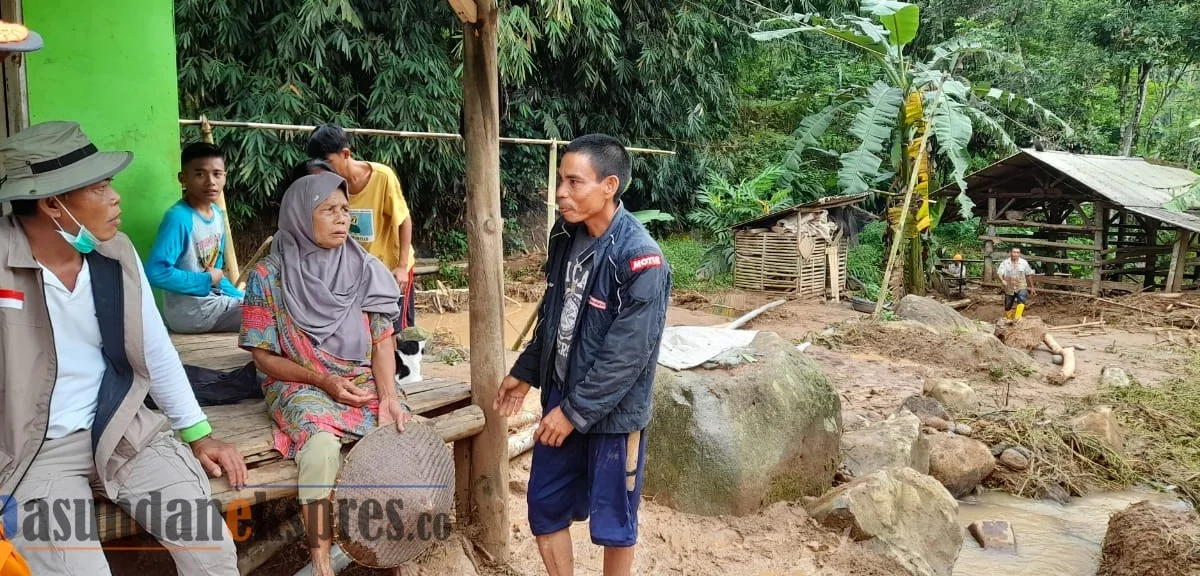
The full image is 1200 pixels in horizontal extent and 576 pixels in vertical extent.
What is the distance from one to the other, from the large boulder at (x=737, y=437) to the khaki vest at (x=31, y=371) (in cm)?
279

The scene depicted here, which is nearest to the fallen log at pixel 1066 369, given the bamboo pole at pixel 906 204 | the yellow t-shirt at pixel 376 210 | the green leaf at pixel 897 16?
the bamboo pole at pixel 906 204

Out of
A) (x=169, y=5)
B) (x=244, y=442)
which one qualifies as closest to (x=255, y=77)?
(x=169, y=5)

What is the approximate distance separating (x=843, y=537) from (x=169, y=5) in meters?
4.35

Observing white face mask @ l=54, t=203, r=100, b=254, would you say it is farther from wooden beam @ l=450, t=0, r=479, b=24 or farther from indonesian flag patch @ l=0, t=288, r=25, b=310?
wooden beam @ l=450, t=0, r=479, b=24

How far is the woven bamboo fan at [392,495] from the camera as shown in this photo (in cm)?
277

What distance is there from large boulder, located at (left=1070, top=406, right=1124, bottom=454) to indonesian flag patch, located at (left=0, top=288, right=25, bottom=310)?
22.7ft

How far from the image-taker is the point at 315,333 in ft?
9.57

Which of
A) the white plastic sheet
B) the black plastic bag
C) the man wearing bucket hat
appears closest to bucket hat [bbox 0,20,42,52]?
the man wearing bucket hat

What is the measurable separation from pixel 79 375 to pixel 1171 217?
15315mm

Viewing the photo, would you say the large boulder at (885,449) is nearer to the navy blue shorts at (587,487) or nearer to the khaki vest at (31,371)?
the navy blue shorts at (587,487)

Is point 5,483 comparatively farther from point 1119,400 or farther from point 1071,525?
point 1119,400

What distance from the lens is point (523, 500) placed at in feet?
14.2

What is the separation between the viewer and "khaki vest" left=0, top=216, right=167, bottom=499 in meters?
2.17

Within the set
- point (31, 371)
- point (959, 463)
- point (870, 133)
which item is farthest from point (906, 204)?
point (31, 371)
